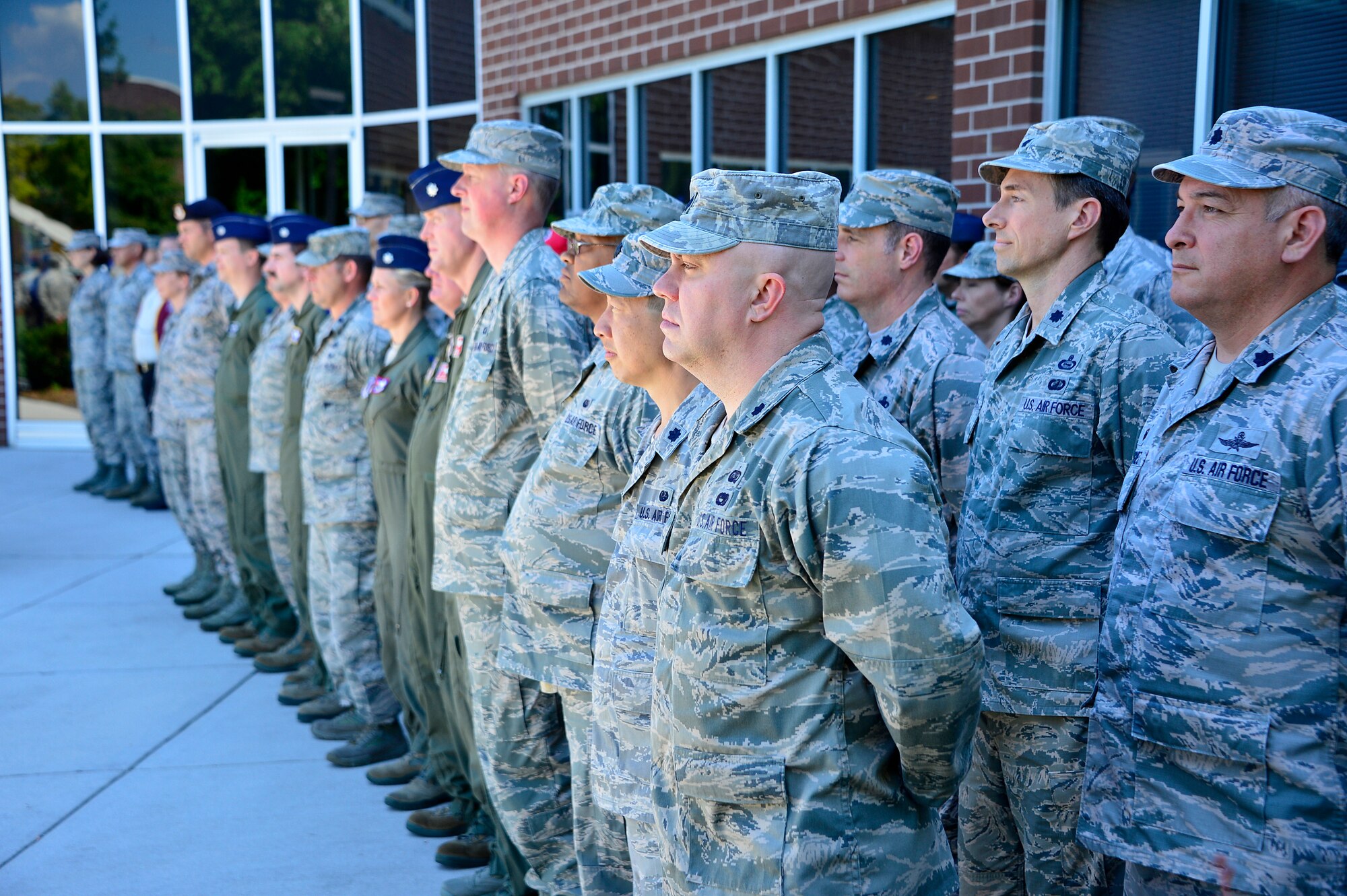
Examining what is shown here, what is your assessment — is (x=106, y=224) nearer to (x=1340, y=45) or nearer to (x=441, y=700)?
(x=441, y=700)

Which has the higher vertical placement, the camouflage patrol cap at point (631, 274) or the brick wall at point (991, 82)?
the brick wall at point (991, 82)

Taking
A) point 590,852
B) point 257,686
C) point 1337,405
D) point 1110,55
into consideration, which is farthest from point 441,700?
point 1110,55

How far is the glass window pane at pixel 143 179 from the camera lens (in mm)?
13570

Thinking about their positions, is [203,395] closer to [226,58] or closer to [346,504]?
[346,504]

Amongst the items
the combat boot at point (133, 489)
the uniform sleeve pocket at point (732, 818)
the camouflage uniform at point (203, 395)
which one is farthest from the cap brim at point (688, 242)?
the combat boot at point (133, 489)

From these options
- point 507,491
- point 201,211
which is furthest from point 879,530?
point 201,211

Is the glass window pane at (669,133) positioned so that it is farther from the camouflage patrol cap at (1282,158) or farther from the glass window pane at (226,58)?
the glass window pane at (226,58)

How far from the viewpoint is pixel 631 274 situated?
2707 millimetres

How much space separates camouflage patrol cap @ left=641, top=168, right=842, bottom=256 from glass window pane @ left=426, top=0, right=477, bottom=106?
9.16 metres

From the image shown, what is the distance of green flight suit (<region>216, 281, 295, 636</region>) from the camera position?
658cm

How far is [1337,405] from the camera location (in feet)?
6.81

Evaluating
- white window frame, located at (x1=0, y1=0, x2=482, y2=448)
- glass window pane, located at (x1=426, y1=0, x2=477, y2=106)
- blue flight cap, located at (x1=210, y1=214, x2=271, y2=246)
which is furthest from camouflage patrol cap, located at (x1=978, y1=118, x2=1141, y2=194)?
white window frame, located at (x1=0, y1=0, x2=482, y2=448)

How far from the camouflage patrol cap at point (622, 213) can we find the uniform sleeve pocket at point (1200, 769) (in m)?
1.80

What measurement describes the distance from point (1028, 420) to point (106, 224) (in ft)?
43.3
